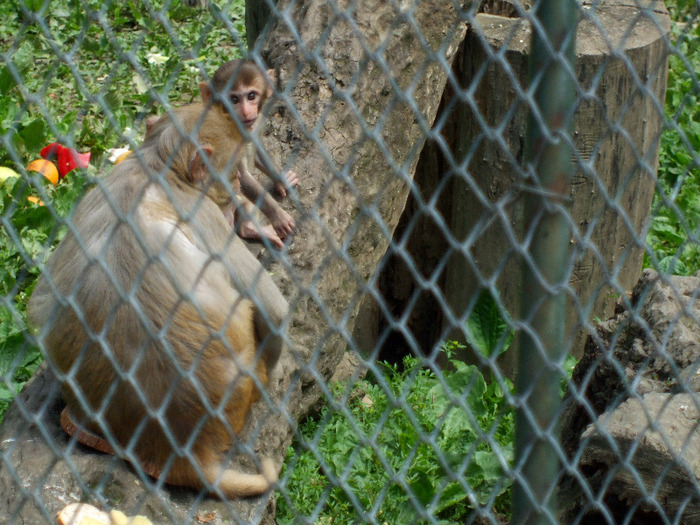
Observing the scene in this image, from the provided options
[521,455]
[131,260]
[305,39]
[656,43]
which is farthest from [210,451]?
[656,43]

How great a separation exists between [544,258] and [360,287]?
573 mm

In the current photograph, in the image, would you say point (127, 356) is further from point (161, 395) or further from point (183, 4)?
point (183, 4)

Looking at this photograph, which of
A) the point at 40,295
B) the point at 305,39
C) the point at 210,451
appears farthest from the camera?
the point at 305,39

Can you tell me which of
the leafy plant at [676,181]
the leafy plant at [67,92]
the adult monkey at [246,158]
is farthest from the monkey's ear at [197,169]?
the leafy plant at [676,181]

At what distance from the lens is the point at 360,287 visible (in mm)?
2430

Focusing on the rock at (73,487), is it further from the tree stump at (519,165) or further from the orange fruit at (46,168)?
the orange fruit at (46,168)

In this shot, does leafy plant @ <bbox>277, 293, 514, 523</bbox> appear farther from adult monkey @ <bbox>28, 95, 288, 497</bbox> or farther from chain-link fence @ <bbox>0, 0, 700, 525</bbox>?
adult monkey @ <bbox>28, 95, 288, 497</bbox>

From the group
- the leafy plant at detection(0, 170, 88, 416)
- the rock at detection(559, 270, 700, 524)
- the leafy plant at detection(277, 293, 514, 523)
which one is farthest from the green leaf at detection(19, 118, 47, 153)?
the rock at detection(559, 270, 700, 524)

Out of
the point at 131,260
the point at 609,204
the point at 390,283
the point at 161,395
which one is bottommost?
the point at 390,283

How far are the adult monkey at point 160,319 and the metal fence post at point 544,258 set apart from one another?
1.15m

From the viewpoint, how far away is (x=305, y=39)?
421 cm

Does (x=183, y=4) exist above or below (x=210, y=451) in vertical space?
above

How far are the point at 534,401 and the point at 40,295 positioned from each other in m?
2.32

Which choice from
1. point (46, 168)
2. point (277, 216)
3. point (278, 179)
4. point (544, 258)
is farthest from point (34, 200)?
point (544, 258)
